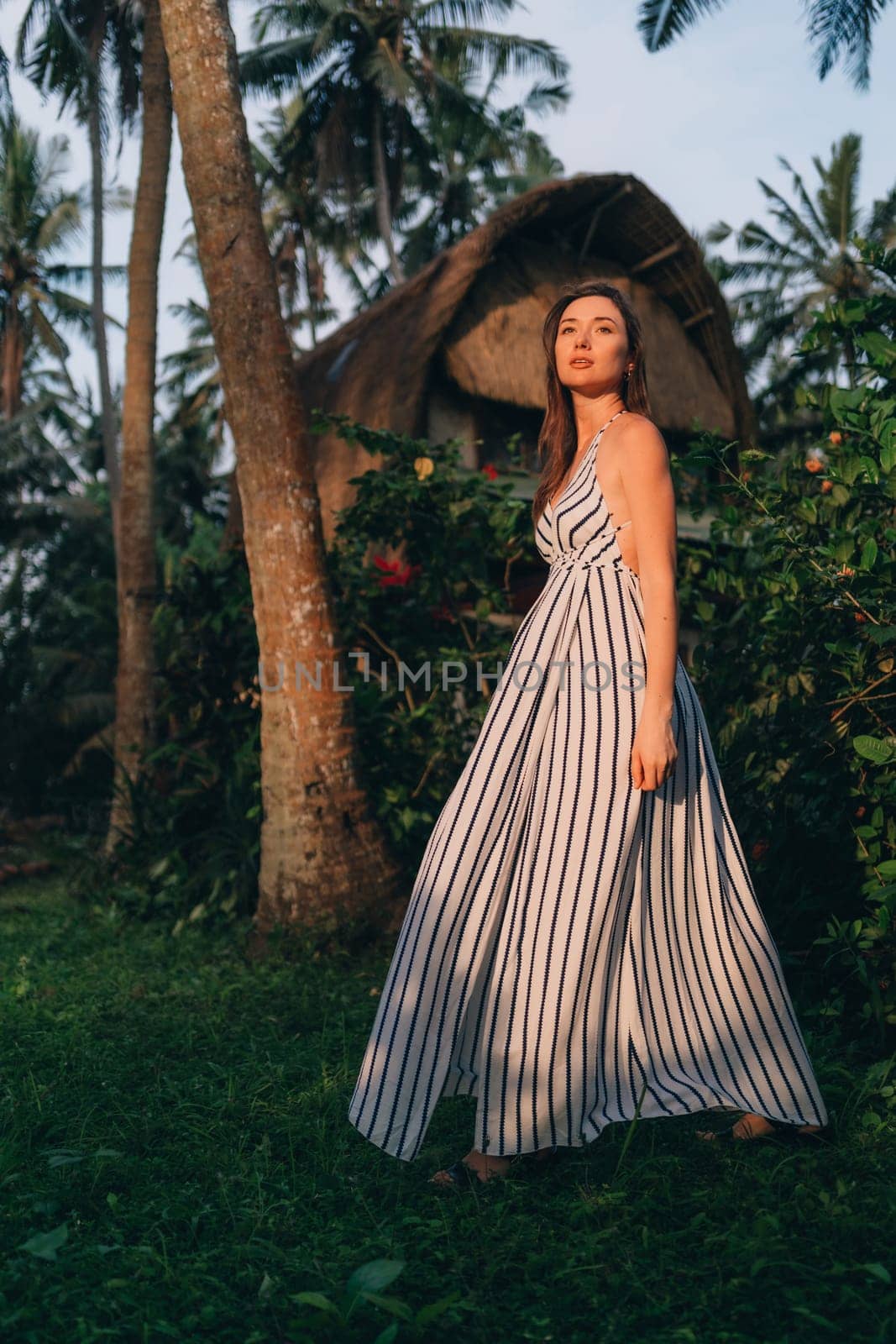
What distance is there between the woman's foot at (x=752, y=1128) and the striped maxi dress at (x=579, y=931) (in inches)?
2.5

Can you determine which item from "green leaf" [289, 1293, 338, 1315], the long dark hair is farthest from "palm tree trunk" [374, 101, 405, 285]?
"green leaf" [289, 1293, 338, 1315]

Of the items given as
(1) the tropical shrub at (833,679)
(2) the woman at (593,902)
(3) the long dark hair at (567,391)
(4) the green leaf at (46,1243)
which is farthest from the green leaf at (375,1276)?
(3) the long dark hair at (567,391)

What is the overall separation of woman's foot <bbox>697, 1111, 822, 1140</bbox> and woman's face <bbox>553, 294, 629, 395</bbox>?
5.25 ft

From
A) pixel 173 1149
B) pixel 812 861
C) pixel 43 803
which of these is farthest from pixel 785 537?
pixel 43 803

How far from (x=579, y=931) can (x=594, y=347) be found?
4.05 ft

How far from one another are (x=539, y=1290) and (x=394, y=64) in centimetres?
1968

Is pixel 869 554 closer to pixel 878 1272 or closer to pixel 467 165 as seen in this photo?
pixel 878 1272

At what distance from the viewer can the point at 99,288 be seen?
1251 centimetres

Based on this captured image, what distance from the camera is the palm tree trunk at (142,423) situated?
6.40 m

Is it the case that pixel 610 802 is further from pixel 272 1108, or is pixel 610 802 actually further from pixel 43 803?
pixel 43 803

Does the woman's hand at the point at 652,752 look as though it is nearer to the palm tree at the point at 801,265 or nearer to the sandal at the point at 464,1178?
the sandal at the point at 464,1178

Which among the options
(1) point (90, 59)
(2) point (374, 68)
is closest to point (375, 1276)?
(1) point (90, 59)

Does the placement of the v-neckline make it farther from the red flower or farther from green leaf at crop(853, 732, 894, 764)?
the red flower

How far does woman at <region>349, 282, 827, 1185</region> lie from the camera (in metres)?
2.18
